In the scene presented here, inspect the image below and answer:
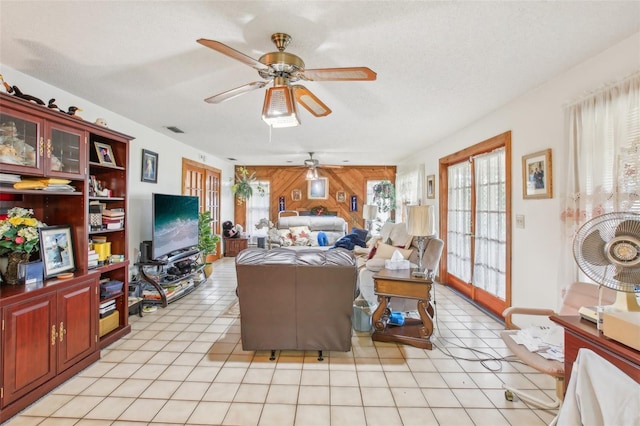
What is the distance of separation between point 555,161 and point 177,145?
Answer: 521cm

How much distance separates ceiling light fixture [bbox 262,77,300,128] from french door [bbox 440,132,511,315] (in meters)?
2.48

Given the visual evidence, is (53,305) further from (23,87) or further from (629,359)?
(629,359)

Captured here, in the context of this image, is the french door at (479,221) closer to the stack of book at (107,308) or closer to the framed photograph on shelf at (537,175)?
the framed photograph on shelf at (537,175)

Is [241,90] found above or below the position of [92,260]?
above

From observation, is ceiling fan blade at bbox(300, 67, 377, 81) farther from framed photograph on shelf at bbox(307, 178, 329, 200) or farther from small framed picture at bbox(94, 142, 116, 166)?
framed photograph on shelf at bbox(307, 178, 329, 200)

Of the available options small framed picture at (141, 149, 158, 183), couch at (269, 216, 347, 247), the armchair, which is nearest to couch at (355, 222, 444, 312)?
the armchair

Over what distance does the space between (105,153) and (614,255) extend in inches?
152

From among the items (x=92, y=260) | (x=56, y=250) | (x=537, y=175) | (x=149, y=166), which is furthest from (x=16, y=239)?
(x=537, y=175)

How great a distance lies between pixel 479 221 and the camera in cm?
383

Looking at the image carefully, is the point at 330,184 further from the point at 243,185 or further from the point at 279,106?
the point at 279,106

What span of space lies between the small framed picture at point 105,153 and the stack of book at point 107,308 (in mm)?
1341

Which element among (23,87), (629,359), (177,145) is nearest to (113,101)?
(23,87)

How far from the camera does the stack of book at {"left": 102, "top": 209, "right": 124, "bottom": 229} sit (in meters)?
2.78

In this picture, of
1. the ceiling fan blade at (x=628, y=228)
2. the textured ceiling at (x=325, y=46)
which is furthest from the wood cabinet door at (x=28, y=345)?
the ceiling fan blade at (x=628, y=228)
